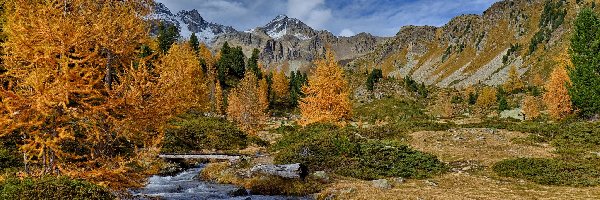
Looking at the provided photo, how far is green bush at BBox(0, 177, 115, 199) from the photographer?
31.8ft

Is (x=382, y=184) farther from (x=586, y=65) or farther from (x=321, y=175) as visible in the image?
(x=586, y=65)

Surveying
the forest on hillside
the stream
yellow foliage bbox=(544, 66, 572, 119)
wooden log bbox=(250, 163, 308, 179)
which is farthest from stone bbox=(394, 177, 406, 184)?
yellow foliage bbox=(544, 66, 572, 119)

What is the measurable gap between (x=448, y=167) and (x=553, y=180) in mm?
5596

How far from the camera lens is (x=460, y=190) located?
1831cm

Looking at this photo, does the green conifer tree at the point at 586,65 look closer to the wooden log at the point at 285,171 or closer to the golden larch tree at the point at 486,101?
the wooden log at the point at 285,171

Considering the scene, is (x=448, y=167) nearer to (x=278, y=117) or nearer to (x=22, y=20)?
(x=22, y=20)

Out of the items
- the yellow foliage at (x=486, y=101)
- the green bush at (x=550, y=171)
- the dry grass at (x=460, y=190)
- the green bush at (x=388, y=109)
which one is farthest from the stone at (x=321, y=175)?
the yellow foliage at (x=486, y=101)

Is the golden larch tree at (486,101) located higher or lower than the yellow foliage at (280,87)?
lower

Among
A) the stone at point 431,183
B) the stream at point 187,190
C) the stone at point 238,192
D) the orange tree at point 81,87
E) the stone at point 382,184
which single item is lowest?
the stream at point 187,190

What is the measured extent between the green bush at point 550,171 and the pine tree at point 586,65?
2836cm

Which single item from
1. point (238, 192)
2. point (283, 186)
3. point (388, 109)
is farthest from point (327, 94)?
point (388, 109)

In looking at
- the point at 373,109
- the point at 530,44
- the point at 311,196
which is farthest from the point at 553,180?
the point at 530,44

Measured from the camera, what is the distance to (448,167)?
24.7m

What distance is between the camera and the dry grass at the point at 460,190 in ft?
54.9
